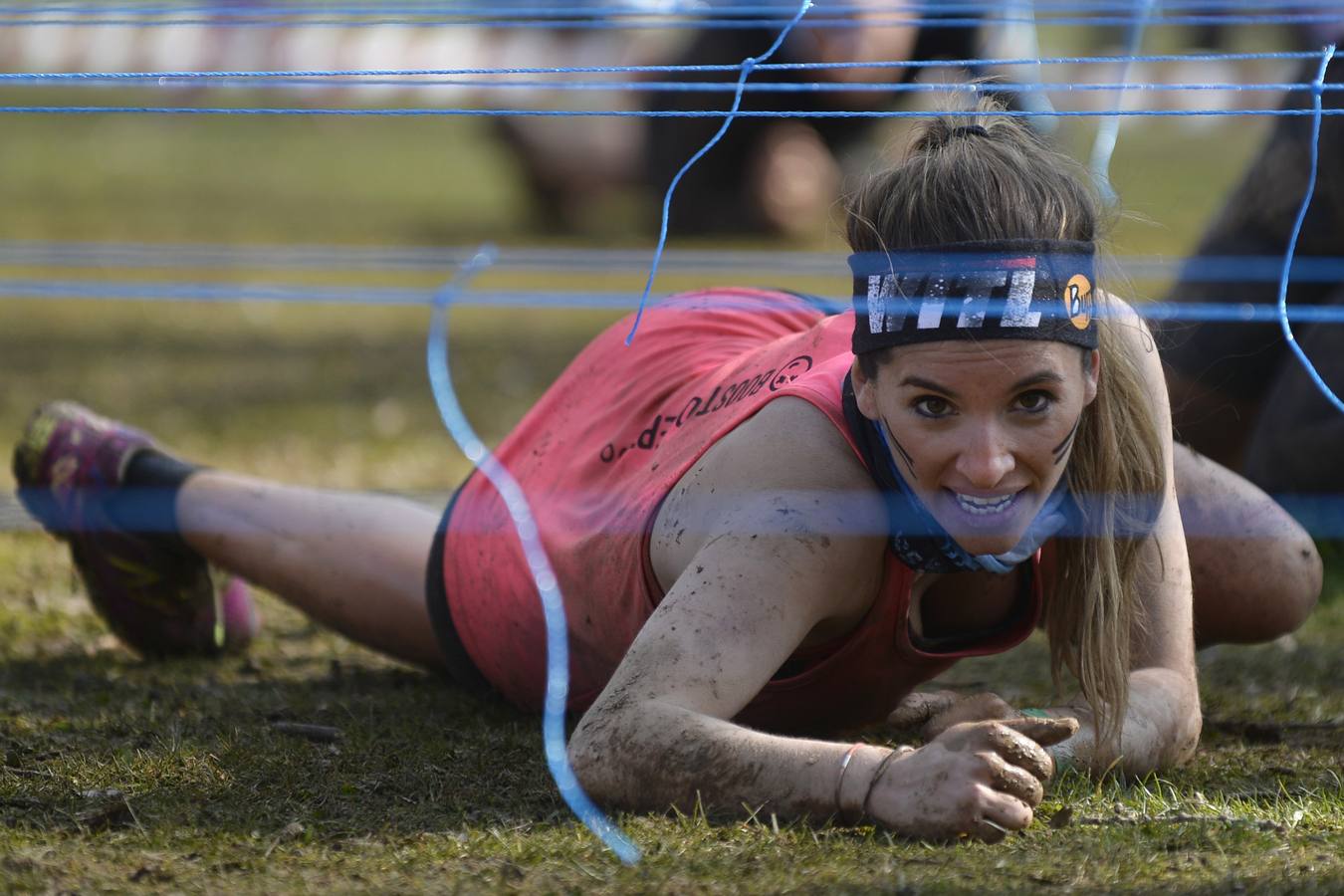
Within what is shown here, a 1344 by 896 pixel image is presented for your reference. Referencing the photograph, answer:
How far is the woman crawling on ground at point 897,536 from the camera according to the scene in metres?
1.64

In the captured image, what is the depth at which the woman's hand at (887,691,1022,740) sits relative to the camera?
1.75 meters

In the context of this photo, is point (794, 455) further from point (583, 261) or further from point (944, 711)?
point (583, 261)

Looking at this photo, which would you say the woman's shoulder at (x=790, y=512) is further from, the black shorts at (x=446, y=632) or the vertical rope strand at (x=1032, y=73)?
the black shorts at (x=446, y=632)

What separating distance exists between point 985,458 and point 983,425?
3 centimetres

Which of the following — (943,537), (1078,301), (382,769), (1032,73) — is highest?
(1032,73)

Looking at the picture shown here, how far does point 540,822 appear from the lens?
1.74 metres

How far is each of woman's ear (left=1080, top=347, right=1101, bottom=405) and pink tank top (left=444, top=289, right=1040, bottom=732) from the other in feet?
0.85

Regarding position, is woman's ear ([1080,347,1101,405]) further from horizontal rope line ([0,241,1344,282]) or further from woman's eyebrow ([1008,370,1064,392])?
horizontal rope line ([0,241,1344,282])

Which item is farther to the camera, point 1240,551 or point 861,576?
point 1240,551

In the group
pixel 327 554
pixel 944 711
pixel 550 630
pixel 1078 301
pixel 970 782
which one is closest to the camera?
pixel 970 782

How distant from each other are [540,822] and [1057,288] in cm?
77

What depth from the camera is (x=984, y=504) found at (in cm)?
166

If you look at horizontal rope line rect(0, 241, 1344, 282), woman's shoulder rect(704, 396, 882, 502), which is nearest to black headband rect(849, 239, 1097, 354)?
woman's shoulder rect(704, 396, 882, 502)

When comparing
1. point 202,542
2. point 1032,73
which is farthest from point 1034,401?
point 1032,73
